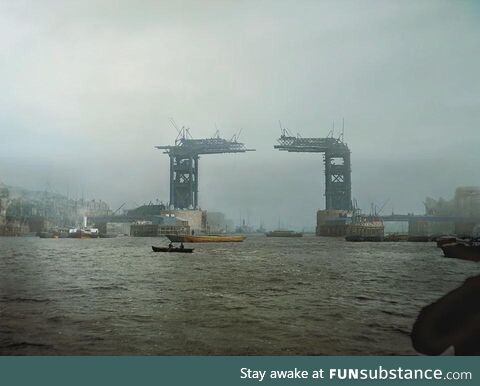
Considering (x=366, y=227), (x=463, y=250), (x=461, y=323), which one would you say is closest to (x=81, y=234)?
(x=366, y=227)

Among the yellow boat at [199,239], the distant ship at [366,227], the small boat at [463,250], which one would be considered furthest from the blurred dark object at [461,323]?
the distant ship at [366,227]

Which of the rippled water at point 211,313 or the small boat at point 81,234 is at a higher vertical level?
the rippled water at point 211,313

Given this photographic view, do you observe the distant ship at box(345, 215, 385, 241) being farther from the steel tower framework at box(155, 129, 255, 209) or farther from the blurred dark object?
the blurred dark object

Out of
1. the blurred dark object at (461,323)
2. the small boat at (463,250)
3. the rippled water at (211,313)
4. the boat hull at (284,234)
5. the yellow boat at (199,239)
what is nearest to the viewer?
the blurred dark object at (461,323)

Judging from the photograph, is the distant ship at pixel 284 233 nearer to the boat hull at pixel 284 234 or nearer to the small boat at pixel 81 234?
the boat hull at pixel 284 234

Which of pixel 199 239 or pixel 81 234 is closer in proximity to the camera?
pixel 199 239

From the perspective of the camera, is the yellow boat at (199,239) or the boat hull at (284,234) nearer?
the yellow boat at (199,239)

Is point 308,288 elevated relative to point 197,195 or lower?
lower

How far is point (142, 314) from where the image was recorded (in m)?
9.20

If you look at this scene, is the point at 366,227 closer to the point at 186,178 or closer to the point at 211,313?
the point at 186,178

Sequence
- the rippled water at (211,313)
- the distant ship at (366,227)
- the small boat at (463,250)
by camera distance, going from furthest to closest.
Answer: the distant ship at (366,227), the small boat at (463,250), the rippled water at (211,313)
